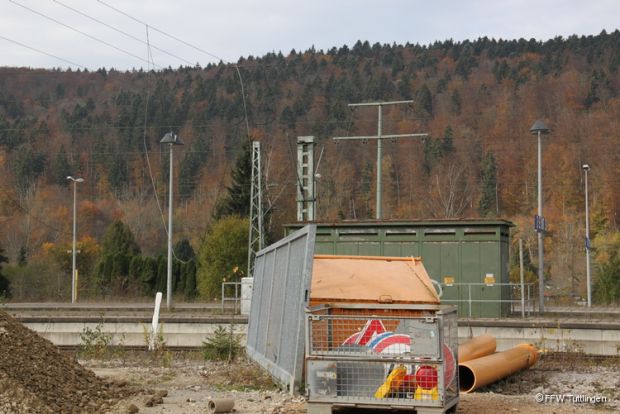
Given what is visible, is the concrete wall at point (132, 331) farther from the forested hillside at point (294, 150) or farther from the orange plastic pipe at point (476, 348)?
the forested hillside at point (294, 150)

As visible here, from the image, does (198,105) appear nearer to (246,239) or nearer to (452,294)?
(246,239)

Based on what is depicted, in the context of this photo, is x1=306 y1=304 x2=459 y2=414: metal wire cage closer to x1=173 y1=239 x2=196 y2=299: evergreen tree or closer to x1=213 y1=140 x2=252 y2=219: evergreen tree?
x1=173 y1=239 x2=196 y2=299: evergreen tree

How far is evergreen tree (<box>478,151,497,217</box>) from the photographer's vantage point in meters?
86.6

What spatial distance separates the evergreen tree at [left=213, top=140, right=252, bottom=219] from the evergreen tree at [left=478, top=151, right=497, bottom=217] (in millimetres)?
24928

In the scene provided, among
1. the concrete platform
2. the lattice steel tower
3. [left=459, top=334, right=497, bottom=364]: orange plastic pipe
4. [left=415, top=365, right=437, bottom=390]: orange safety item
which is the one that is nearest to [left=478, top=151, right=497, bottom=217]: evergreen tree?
the lattice steel tower

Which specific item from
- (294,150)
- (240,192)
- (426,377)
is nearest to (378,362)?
(426,377)

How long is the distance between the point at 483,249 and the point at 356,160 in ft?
239

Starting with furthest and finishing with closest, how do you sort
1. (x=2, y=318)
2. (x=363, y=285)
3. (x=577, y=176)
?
1. (x=577, y=176)
2. (x=2, y=318)
3. (x=363, y=285)

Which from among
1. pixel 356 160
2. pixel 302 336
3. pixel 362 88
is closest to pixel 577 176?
pixel 356 160

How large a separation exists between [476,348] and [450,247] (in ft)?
36.7

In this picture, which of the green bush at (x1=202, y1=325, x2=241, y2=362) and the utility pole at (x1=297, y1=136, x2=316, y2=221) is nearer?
the green bush at (x1=202, y1=325, x2=241, y2=362)

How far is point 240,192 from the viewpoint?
71875 mm

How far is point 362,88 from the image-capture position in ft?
391

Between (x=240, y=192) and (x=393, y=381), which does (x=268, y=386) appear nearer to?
(x=393, y=381)
